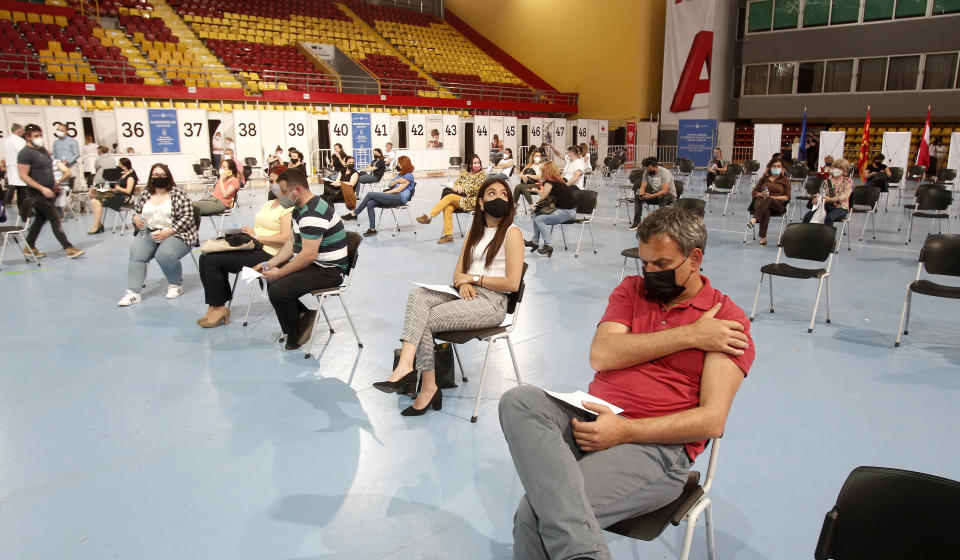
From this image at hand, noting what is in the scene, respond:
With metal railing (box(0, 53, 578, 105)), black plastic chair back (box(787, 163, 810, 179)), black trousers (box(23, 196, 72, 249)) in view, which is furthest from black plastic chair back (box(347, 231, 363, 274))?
metal railing (box(0, 53, 578, 105))

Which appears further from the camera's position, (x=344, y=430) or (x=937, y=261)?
(x=937, y=261)

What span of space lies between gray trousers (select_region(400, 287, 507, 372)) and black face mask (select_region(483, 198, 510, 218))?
570 millimetres

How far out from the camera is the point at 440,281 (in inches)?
270

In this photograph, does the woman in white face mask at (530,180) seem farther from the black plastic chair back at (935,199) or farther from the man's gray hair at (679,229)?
the man's gray hair at (679,229)

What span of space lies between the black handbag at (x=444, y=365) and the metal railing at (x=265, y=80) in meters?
16.1

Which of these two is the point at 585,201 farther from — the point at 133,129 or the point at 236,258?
the point at 133,129

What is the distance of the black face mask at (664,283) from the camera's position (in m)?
2.19

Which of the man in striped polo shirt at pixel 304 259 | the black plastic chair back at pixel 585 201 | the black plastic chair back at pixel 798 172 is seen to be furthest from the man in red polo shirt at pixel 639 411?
the black plastic chair back at pixel 798 172

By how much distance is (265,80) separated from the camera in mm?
20453

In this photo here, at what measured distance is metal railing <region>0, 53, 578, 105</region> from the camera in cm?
1630

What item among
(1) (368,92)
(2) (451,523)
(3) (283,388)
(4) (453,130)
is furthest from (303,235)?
(1) (368,92)

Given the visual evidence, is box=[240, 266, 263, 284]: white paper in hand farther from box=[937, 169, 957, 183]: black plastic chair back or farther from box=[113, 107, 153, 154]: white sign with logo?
box=[937, 169, 957, 183]: black plastic chair back

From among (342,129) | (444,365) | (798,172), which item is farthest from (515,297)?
(342,129)

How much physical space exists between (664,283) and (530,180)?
10.0m
